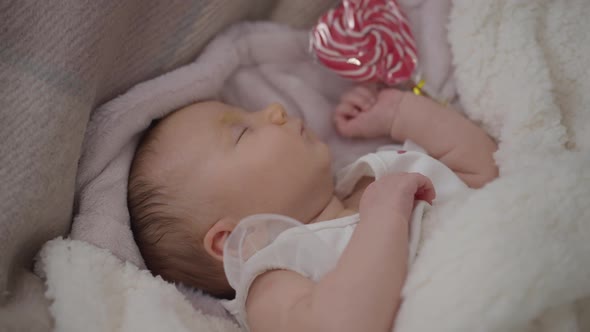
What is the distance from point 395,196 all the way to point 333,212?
245 mm

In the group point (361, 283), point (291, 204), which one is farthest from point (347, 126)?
point (361, 283)

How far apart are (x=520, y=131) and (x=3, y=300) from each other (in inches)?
41.2

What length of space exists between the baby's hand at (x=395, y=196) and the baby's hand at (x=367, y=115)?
30 centimetres

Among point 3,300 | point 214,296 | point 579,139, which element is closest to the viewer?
point 3,300

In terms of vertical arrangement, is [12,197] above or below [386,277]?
above

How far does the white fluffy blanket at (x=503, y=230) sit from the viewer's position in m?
0.74

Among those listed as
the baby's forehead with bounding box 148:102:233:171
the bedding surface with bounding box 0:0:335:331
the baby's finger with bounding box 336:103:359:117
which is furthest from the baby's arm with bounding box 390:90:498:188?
the bedding surface with bounding box 0:0:335:331

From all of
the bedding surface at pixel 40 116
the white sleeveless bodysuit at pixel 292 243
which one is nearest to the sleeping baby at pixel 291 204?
the white sleeveless bodysuit at pixel 292 243

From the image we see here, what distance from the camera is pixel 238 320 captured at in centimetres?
108

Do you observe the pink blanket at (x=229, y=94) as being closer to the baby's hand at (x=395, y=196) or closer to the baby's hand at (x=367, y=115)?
the baby's hand at (x=367, y=115)

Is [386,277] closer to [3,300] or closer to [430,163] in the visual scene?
[430,163]

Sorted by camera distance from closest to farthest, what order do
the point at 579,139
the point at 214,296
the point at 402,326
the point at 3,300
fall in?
the point at 402,326, the point at 3,300, the point at 579,139, the point at 214,296

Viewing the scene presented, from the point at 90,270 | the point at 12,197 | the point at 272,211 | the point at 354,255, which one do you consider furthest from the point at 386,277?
the point at 12,197

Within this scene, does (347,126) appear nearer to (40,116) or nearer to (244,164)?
(244,164)
